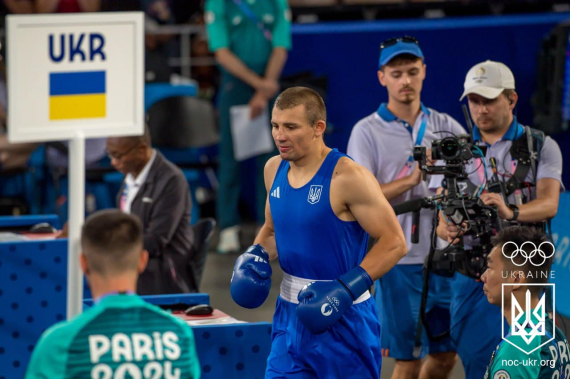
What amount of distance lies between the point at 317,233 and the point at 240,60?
19.8 feet

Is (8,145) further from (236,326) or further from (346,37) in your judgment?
(236,326)

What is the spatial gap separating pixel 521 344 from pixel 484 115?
5.69ft

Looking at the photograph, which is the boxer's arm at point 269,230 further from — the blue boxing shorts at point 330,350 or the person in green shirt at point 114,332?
the person in green shirt at point 114,332

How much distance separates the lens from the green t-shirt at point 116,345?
3.13 m

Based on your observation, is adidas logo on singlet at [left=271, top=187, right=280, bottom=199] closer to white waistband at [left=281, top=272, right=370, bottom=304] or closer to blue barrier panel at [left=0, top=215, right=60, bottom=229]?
white waistband at [left=281, top=272, right=370, bottom=304]

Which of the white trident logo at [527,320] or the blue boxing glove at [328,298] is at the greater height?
the blue boxing glove at [328,298]

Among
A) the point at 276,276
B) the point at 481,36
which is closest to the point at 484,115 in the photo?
the point at 276,276

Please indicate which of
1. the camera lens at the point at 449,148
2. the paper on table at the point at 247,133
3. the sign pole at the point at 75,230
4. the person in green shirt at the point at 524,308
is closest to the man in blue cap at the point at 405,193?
the camera lens at the point at 449,148

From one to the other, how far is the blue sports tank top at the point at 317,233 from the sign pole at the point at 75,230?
3.90 feet

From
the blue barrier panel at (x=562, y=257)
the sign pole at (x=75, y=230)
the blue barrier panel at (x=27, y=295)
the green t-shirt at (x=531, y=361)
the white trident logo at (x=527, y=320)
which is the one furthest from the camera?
the blue barrier panel at (x=562, y=257)

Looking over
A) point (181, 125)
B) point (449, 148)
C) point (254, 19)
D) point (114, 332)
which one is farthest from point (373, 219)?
point (181, 125)

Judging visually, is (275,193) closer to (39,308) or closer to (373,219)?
(373,219)

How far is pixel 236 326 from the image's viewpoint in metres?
4.63

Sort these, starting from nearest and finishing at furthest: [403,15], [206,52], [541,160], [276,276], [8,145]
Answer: [541,160]
[276,276]
[8,145]
[403,15]
[206,52]
